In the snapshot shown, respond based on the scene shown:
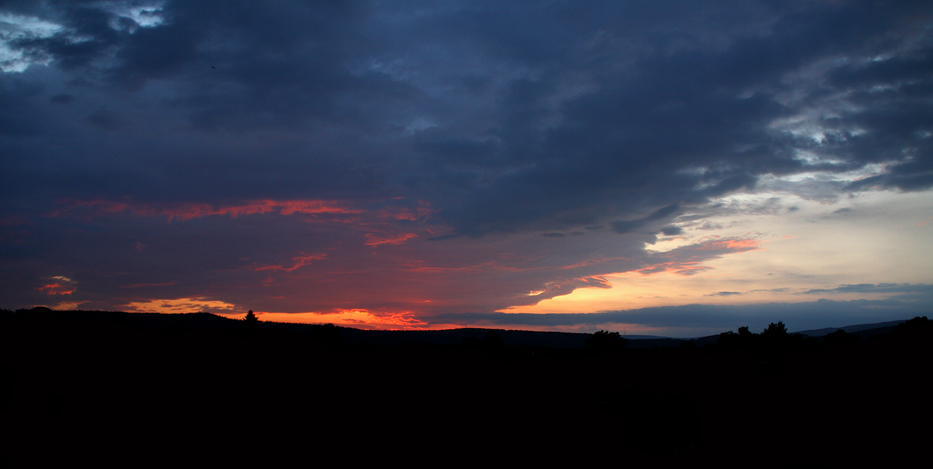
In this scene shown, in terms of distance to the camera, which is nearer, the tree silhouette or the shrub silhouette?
the shrub silhouette

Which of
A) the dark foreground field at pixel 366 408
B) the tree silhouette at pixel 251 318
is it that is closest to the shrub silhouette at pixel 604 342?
the dark foreground field at pixel 366 408

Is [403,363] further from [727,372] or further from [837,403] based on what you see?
[727,372]

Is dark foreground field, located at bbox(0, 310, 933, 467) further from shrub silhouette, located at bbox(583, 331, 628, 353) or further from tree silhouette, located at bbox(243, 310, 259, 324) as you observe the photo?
tree silhouette, located at bbox(243, 310, 259, 324)

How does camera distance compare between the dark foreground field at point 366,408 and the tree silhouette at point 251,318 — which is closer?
the dark foreground field at point 366,408

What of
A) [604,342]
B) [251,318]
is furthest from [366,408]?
[251,318]

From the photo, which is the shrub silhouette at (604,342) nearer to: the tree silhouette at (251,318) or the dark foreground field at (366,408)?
the dark foreground field at (366,408)

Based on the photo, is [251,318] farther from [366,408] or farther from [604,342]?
[366,408]

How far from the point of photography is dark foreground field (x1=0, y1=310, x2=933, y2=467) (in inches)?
651

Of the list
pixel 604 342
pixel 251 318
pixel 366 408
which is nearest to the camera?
pixel 366 408

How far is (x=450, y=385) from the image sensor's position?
26672 millimetres

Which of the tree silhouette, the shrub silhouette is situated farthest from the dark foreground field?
the tree silhouette

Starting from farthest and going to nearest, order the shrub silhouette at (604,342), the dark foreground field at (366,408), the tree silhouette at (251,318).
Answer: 1. the tree silhouette at (251,318)
2. the shrub silhouette at (604,342)
3. the dark foreground field at (366,408)

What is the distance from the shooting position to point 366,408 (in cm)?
2148

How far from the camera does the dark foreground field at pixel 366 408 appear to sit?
1655cm
